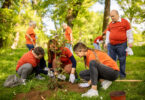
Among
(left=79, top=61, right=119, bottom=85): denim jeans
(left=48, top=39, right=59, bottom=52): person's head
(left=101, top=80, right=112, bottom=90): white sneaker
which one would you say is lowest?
(left=101, top=80, right=112, bottom=90): white sneaker

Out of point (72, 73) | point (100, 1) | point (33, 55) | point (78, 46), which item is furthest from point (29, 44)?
point (100, 1)

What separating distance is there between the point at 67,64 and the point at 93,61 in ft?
4.02

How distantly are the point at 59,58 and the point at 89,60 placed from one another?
2.66 ft

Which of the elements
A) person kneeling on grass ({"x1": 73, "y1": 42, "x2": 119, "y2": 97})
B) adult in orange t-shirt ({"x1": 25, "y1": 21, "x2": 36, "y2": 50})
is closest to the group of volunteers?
person kneeling on grass ({"x1": 73, "y1": 42, "x2": 119, "y2": 97})

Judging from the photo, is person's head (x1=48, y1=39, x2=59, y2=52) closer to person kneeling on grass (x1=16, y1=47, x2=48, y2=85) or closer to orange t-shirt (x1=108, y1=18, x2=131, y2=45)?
person kneeling on grass (x1=16, y1=47, x2=48, y2=85)

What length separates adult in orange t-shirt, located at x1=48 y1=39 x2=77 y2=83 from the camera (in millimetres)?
2988

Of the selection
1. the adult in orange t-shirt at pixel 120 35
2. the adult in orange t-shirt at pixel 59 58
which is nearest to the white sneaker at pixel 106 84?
the adult in orange t-shirt at pixel 59 58

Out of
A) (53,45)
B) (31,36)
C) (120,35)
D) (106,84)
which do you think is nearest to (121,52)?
(120,35)

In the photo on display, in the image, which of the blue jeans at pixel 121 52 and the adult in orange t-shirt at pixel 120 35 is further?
the blue jeans at pixel 121 52

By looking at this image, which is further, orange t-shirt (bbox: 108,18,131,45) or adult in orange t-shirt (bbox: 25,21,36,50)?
adult in orange t-shirt (bbox: 25,21,36,50)

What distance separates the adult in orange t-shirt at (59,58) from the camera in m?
2.99

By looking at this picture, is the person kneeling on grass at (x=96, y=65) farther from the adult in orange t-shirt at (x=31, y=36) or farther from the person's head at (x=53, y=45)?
the adult in orange t-shirt at (x=31, y=36)

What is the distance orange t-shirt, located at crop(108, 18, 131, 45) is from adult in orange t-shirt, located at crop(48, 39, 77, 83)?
116 cm

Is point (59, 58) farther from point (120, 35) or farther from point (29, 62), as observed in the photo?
point (120, 35)
